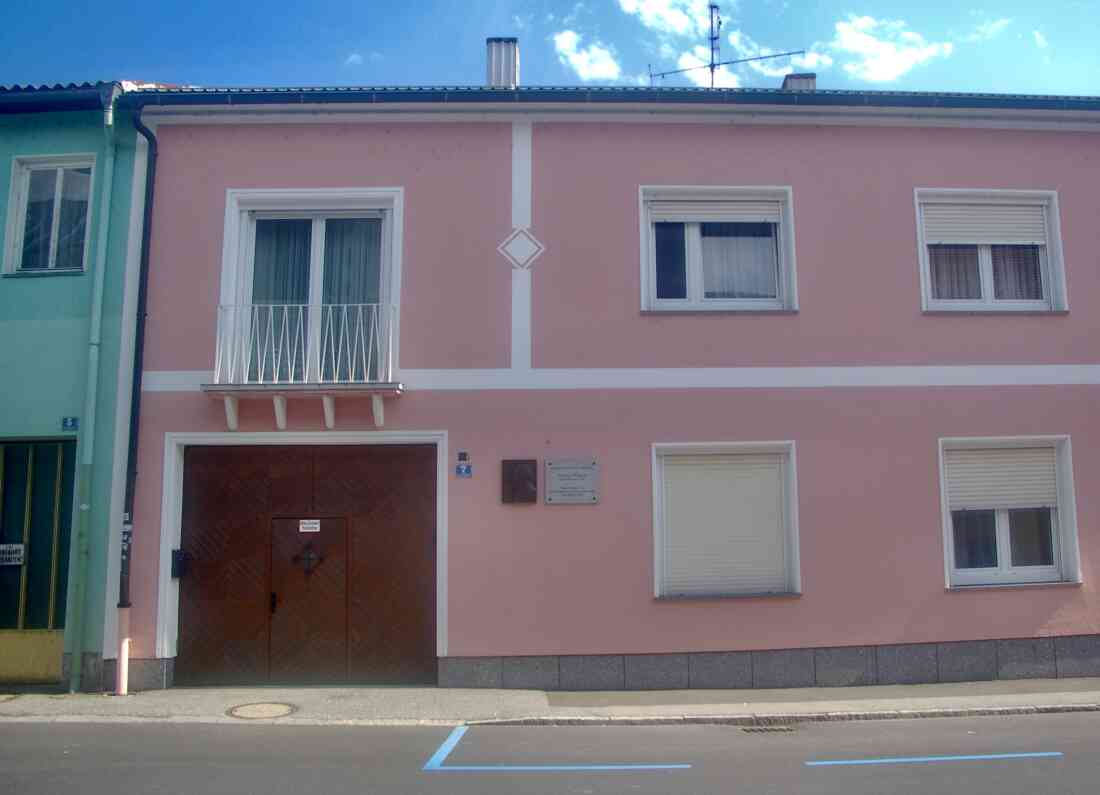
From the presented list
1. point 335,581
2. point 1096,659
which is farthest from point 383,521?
point 1096,659

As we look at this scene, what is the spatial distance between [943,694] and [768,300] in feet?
14.2

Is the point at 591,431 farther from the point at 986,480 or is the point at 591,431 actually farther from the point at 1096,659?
the point at 1096,659

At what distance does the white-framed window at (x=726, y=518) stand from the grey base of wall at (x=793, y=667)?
0.71m

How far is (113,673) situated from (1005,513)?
930 centimetres

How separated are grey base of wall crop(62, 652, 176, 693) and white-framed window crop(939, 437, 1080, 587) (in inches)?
323

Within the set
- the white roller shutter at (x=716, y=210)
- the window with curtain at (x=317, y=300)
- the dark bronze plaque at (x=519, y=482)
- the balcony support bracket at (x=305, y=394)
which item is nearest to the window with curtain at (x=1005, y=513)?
the white roller shutter at (x=716, y=210)

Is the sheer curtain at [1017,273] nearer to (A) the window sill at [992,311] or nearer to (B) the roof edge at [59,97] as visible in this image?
(A) the window sill at [992,311]

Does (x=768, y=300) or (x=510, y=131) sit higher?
(x=510, y=131)

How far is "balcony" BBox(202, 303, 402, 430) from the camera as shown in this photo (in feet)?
30.3

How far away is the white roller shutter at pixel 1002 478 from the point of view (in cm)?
975

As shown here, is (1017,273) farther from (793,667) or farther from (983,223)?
(793,667)

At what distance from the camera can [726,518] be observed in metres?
9.56

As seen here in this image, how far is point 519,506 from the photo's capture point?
9.31m

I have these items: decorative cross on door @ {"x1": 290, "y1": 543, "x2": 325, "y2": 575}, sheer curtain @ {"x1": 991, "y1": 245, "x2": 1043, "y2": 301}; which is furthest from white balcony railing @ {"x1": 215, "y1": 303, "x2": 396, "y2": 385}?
sheer curtain @ {"x1": 991, "y1": 245, "x2": 1043, "y2": 301}
